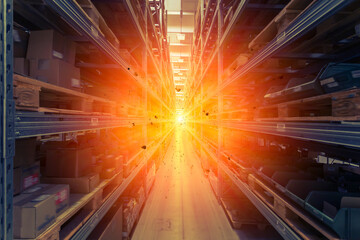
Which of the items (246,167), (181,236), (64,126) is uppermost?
→ (64,126)

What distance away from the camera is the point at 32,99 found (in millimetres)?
881

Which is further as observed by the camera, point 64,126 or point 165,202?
point 165,202

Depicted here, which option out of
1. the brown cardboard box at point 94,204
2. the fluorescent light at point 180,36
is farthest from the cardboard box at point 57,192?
the fluorescent light at point 180,36

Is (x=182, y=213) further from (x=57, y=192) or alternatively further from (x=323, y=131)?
(x=323, y=131)

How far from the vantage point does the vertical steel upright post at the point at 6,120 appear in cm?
68

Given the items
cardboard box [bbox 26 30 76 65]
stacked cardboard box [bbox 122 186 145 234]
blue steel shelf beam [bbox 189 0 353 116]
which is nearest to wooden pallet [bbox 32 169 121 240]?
stacked cardboard box [bbox 122 186 145 234]

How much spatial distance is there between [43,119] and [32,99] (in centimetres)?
13

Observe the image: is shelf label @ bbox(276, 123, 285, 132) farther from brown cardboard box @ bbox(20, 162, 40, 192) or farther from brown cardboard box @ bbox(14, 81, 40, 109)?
brown cardboard box @ bbox(20, 162, 40, 192)

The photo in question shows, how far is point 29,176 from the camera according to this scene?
117cm

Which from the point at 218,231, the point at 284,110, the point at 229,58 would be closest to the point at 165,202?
the point at 218,231

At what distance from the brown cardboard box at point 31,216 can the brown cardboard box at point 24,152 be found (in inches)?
10.2

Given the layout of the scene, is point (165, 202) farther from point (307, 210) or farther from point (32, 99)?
point (32, 99)

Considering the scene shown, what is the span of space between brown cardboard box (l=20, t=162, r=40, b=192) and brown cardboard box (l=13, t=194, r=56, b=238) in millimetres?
138

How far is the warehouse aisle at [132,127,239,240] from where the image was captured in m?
2.44
